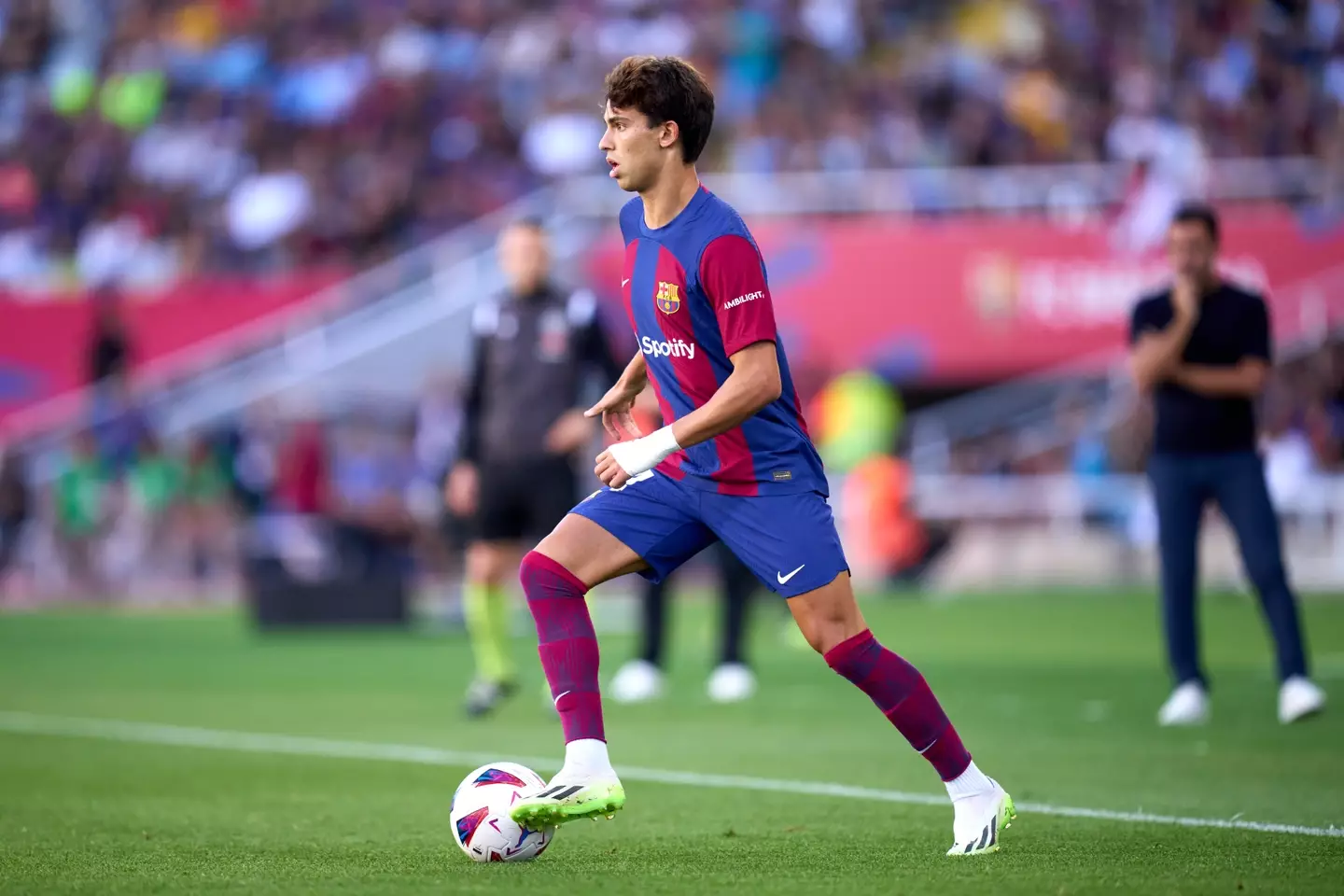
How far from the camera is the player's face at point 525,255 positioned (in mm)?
11273

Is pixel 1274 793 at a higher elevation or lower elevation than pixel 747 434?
lower

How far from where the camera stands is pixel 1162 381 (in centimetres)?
1017

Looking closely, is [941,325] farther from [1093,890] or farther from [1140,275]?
[1093,890]

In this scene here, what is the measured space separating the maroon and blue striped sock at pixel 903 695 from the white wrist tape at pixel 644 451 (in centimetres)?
76

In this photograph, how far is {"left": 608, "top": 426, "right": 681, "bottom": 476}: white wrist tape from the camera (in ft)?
19.3

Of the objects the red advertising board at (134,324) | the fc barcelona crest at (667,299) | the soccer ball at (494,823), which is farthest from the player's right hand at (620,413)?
the red advertising board at (134,324)

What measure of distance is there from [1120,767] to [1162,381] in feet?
7.82

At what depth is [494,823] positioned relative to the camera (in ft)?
19.7

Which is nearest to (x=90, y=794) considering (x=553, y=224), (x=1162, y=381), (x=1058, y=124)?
(x=1162, y=381)

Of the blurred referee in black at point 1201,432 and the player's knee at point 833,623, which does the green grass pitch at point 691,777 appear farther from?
the player's knee at point 833,623

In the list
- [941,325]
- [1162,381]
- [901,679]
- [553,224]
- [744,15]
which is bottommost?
[901,679]

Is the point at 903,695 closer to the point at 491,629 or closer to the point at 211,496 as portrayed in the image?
the point at 491,629

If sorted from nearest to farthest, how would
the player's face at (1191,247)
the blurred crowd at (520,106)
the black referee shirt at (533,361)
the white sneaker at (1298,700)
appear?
the white sneaker at (1298,700) → the player's face at (1191,247) → the black referee shirt at (533,361) → the blurred crowd at (520,106)

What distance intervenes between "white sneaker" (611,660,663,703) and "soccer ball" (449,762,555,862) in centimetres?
582
